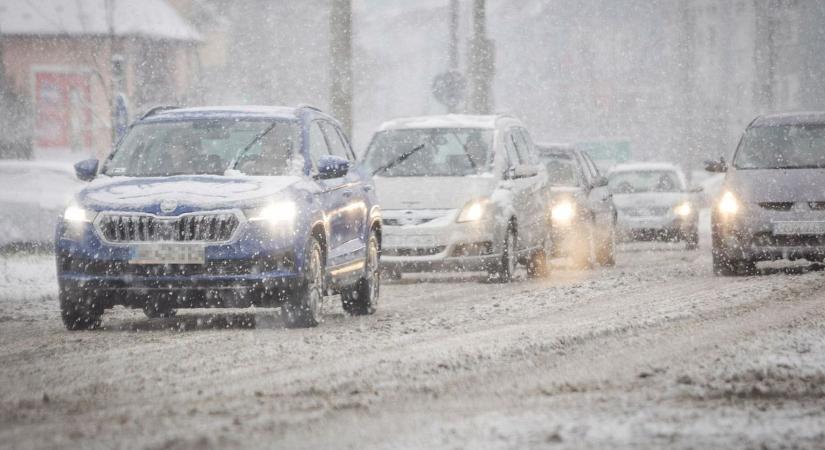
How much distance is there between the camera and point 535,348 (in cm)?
988

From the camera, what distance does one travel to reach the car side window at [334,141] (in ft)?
44.2

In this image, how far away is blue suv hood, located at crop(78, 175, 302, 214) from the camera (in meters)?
11.3

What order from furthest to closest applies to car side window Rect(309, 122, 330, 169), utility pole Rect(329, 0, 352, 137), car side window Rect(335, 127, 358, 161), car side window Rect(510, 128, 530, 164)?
utility pole Rect(329, 0, 352, 137) → car side window Rect(510, 128, 530, 164) → car side window Rect(335, 127, 358, 161) → car side window Rect(309, 122, 330, 169)

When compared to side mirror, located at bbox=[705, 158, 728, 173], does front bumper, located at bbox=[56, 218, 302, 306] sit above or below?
below

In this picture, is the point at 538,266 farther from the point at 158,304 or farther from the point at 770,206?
the point at 158,304

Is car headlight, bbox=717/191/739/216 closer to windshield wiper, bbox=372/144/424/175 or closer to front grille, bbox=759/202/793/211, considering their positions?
front grille, bbox=759/202/793/211

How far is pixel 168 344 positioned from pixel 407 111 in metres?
80.4

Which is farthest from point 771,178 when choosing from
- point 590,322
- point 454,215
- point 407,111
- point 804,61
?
point 407,111

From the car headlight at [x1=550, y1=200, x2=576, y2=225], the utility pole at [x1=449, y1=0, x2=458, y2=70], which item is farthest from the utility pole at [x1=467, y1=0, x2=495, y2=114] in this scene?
the car headlight at [x1=550, y1=200, x2=576, y2=225]

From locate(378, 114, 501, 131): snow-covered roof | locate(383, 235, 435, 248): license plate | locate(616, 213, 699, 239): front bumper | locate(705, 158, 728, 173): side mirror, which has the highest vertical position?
locate(378, 114, 501, 131): snow-covered roof

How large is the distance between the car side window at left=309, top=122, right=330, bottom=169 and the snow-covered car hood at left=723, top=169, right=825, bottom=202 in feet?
19.8

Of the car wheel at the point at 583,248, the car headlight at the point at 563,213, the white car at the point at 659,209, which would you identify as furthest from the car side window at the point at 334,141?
the white car at the point at 659,209

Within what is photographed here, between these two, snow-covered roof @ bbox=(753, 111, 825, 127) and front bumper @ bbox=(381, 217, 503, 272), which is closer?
front bumper @ bbox=(381, 217, 503, 272)

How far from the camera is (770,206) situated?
17359 mm
